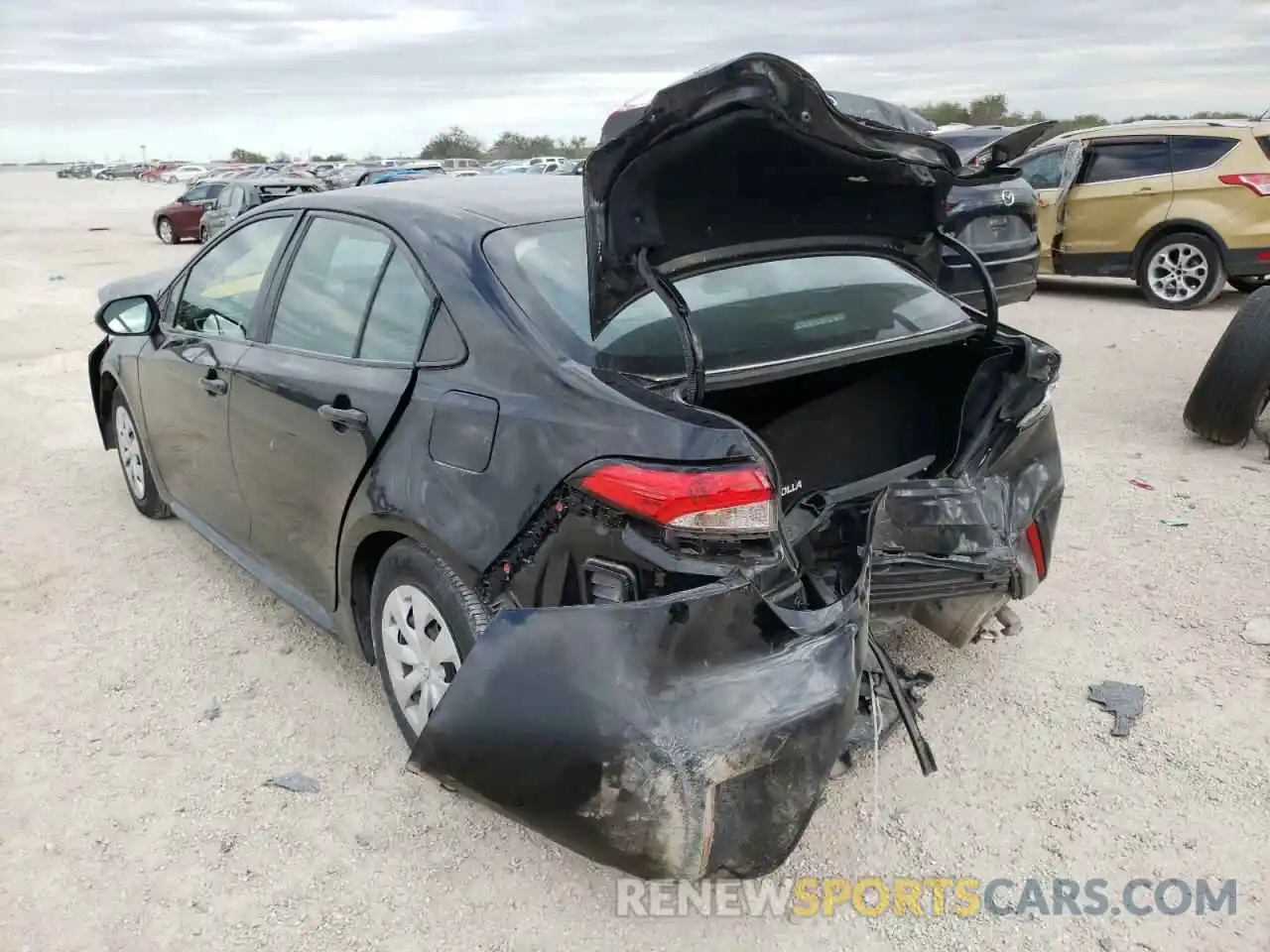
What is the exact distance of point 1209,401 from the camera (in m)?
5.36

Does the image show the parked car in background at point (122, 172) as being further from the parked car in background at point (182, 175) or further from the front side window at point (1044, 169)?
the front side window at point (1044, 169)

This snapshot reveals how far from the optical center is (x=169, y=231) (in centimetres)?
2184

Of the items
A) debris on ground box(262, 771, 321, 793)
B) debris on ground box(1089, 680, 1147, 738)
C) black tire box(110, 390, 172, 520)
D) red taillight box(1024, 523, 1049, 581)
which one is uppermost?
red taillight box(1024, 523, 1049, 581)

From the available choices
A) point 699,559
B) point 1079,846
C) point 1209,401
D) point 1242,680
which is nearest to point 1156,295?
point 1209,401

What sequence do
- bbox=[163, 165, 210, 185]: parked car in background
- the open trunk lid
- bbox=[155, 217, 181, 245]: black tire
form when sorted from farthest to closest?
bbox=[163, 165, 210, 185]: parked car in background → bbox=[155, 217, 181, 245]: black tire → the open trunk lid

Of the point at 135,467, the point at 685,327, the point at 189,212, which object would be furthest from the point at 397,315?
the point at 189,212

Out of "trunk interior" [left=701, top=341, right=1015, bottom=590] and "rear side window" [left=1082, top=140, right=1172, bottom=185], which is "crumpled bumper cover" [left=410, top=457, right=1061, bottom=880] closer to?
"trunk interior" [left=701, top=341, right=1015, bottom=590]

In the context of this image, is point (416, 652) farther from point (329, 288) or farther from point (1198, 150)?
point (1198, 150)

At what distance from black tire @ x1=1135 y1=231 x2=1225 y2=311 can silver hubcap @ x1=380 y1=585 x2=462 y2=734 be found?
31.4 ft

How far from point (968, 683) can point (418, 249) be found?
223 cm

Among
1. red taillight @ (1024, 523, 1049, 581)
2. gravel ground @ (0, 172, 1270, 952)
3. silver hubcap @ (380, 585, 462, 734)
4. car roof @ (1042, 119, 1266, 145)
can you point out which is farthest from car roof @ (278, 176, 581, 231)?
car roof @ (1042, 119, 1266, 145)

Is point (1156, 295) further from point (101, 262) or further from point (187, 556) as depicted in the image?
point (101, 262)

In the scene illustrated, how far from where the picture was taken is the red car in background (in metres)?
21.2

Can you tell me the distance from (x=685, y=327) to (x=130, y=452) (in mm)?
3643
